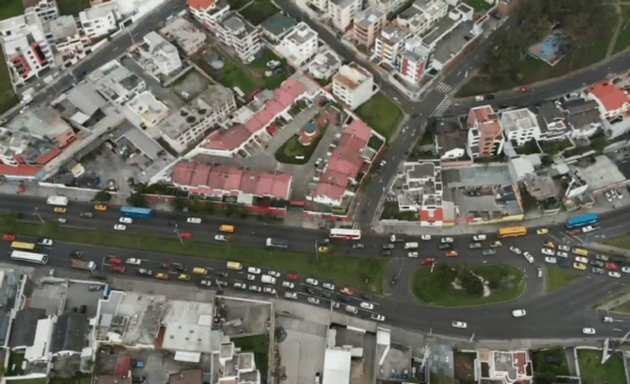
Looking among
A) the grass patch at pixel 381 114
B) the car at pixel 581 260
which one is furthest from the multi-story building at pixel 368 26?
the car at pixel 581 260

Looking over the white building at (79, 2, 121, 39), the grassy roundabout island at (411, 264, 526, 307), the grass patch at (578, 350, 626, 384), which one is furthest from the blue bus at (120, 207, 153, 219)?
the grass patch at (578, 350, 626, 384)

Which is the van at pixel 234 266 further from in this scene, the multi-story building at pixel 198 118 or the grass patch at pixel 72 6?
the grass patch at pixel 72 6

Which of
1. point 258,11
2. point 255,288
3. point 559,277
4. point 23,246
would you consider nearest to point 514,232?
point 559,277

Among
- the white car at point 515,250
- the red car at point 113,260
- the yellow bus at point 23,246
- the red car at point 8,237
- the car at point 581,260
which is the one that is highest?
the white car at point 515,250

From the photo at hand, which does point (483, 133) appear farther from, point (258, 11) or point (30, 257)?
point (30, 257)

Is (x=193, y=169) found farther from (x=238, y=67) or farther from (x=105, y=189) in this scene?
(x=238, y=67)

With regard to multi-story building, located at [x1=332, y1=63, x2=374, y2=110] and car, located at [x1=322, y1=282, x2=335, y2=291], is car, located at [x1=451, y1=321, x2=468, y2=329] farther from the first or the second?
multi-story building, located at [x1=332, y1=63, x2=374, y2=110]
